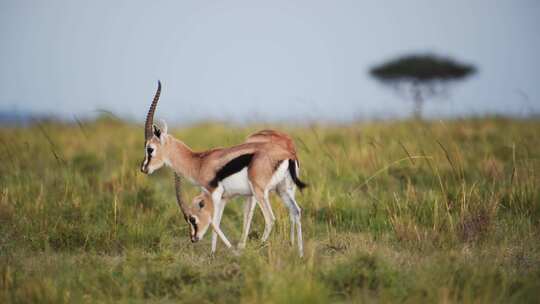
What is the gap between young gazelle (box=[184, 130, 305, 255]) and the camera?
638 centimetres

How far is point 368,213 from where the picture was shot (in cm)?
795

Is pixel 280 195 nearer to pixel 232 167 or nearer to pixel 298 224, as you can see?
pixel 298 224

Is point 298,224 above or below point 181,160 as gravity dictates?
below

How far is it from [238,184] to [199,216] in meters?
0.64

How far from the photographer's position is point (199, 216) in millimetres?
6777

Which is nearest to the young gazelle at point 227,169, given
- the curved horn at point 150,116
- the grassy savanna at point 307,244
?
the curved horn at point 150,116

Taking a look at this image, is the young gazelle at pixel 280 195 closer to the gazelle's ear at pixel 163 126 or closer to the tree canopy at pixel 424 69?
the gazelle's ear at pixel 163 126

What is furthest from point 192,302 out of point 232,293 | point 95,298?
point 95,298

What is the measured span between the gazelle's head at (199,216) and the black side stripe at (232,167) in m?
0.31

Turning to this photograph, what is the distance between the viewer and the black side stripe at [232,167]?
6.43m

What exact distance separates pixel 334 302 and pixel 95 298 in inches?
79.5

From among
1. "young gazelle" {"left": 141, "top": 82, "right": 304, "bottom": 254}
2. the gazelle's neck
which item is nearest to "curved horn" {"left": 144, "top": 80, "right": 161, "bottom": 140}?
"young gazelle" {"left": 141, "top": 82, "right": 304, "bottom": 254}

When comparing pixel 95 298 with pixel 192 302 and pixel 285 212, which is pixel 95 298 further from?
pixel 285 212

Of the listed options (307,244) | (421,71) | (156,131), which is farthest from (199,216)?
(421,71)
